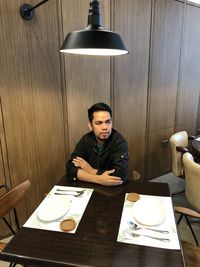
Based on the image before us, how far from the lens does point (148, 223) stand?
116cm

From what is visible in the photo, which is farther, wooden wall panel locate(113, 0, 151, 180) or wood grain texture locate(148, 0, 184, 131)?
wood grain texture locate(148, 0, 184, 131)

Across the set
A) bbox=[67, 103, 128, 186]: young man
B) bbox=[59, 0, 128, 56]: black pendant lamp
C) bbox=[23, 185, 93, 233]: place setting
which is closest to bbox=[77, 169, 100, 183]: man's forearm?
bbox=[67, 103, 128, 186]: young man

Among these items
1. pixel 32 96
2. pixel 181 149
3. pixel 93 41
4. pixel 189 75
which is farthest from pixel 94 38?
pixel 189 75

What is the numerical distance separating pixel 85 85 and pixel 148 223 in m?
1.61

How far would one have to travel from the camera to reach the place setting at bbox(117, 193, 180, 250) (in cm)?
106

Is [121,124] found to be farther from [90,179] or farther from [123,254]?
[123,254]

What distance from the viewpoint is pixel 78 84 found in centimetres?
232

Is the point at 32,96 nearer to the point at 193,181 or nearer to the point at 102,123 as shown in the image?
the point at 102,123

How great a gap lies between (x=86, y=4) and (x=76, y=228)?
2.05m

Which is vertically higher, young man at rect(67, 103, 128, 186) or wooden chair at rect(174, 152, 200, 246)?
young man at rect(67, 103, 128, 186)

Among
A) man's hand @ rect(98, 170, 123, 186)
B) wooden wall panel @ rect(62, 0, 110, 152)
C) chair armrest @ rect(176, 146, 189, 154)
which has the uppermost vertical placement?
wooden wall panel @ rect(62, 0, 110, 152)

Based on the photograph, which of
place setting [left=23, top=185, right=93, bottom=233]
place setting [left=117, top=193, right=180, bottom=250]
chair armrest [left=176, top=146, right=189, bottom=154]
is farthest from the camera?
chair armrest [left=176, top=146, right=189, bottom=154]

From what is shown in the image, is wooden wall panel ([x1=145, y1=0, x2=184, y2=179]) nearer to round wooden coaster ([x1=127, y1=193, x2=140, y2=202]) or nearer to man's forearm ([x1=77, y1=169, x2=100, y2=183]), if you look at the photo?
man's forearm ([x1=77, y1=169, x2=100, y2=183])

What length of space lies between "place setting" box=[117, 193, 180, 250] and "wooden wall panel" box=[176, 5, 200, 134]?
2.37 meters
